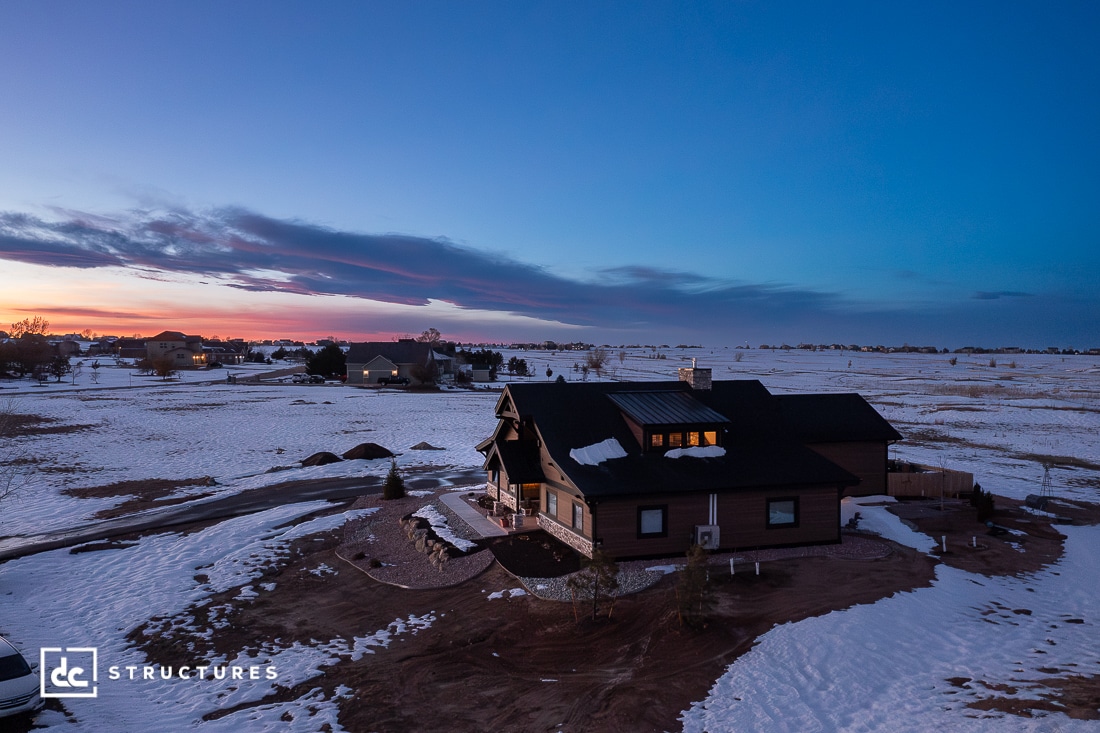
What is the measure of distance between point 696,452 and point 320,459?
25.1 metres

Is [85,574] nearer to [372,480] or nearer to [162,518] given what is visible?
[162,518]

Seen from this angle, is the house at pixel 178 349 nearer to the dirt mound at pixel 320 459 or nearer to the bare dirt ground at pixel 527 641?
A: the dirt mound at pixel 320 459

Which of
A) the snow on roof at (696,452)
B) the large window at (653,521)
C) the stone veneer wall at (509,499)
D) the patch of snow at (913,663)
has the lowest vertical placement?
the patch of snow at (913,663)

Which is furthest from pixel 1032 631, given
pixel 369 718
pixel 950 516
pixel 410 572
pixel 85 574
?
pixel 85 574

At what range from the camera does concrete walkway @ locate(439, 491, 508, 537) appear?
21689 mm

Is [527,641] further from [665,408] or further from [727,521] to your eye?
[665,408]

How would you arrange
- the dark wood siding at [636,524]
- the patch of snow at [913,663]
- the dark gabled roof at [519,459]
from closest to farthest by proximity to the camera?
the patch of snow at [913,663], the dark wood siding at [636,524], the dark gabled roof at [519,459]

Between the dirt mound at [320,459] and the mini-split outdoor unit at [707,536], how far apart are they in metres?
25.2

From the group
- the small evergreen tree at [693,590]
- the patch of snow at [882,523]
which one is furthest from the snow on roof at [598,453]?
the patch of snow at [882,523]

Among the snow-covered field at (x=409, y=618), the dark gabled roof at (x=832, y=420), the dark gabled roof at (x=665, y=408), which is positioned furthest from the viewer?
the dark gabled roof at (x=832, y=420)

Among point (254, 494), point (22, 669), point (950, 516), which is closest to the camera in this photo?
point (22, 669)

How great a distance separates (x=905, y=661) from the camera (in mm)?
12359

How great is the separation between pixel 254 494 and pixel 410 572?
565 inches

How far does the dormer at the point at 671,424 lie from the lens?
20.8m
